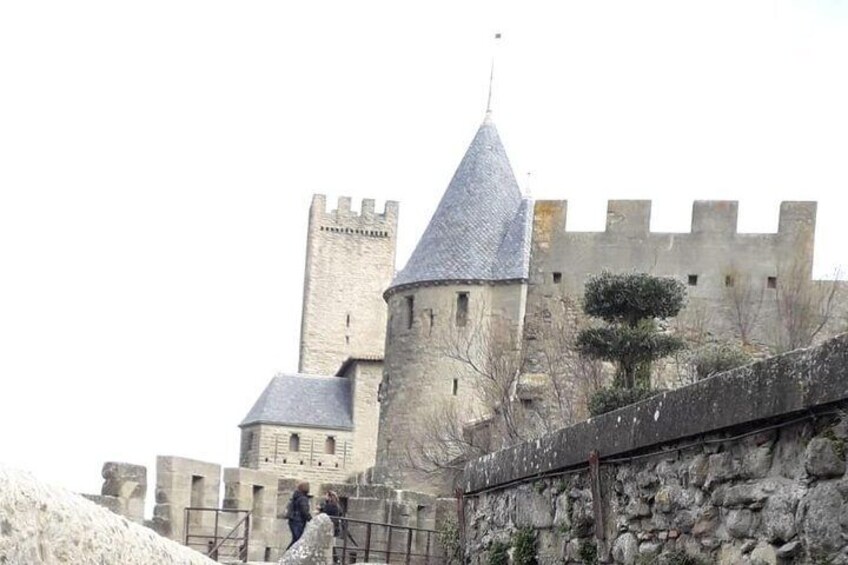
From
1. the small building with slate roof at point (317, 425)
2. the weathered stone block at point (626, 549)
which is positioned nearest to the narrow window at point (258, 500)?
the weathered stone block at point (626, 549)

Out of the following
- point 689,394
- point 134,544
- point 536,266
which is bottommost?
point 134,544

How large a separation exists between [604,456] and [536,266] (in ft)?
111

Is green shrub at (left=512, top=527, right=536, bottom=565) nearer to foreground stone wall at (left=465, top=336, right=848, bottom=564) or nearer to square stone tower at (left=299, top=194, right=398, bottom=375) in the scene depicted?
foreground stone wall at (left=465, top=336, right=848, bottom=564)

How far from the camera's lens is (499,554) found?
10.1 meters

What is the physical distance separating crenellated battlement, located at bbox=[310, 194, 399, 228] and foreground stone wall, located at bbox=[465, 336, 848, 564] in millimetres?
78756

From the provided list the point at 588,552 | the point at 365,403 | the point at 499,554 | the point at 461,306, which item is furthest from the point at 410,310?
the point at 588,552

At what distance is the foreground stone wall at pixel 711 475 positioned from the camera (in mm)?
5828

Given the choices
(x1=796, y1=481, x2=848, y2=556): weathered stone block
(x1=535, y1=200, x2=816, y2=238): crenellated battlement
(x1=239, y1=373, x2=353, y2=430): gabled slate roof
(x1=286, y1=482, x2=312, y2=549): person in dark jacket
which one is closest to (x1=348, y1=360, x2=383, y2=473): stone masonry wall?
(x1=239, y1=373, x2=353, y2=430): gabled slate roof

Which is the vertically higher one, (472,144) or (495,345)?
(472,144)

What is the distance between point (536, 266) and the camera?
137 ft

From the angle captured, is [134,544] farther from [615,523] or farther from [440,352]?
[440,352]

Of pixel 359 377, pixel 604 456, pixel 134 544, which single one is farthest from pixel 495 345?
pixel 134 544

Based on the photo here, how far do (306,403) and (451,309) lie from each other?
2759cm

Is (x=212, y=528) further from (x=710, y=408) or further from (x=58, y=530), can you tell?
(x=58, y=530)
